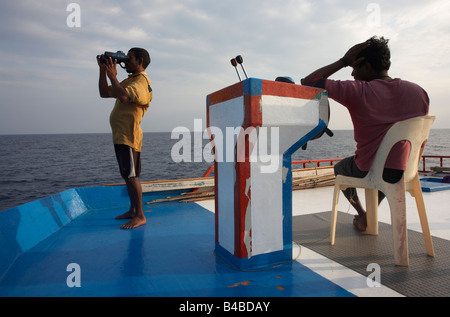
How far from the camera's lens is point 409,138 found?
183 cm

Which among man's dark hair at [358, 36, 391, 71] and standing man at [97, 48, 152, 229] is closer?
man's dark hair at [358, 36, 391, 71]

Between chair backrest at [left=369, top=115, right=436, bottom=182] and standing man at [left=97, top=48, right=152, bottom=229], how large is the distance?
218cm

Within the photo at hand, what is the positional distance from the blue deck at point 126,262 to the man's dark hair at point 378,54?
1.62 meters

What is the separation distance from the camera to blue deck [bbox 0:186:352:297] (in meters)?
1.51

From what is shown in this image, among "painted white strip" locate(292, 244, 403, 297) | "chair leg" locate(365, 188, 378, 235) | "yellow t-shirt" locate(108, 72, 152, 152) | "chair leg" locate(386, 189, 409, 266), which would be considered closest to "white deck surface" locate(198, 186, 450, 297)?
"painted white strip" locate(292, 244, 403, 297)

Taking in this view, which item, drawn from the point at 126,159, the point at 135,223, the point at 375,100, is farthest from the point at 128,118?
the point at 375,100

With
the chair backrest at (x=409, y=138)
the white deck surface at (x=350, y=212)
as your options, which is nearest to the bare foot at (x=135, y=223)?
the white deck surface at (x=350, y=212)

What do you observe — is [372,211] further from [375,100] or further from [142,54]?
[142,54]

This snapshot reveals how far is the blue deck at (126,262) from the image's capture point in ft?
4.94

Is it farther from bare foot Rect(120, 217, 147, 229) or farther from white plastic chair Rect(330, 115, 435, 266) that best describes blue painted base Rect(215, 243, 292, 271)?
bare foot Rect(120, 217, 147, 229)

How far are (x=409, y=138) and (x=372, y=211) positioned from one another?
882 mm
